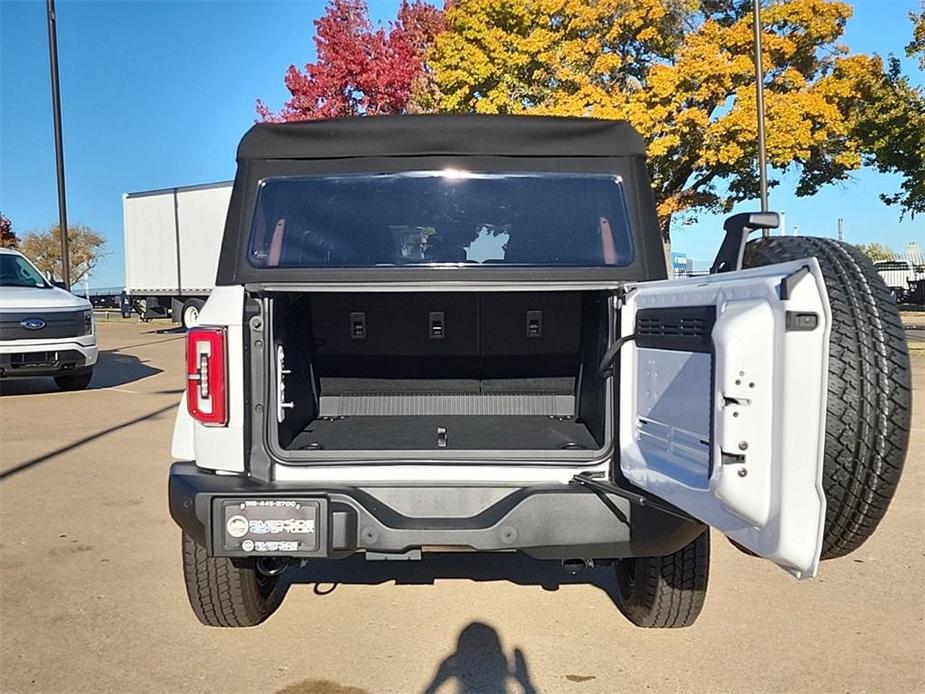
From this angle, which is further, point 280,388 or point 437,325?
point 437,325

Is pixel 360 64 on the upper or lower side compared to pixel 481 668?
upper

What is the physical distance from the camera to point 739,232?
3.15 meters

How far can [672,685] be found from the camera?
3.06 meters

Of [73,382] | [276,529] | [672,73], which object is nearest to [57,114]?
[73,382]

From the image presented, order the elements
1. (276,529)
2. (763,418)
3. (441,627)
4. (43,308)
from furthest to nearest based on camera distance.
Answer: (43,308) < (441,627) < (276,529) < (763,418)

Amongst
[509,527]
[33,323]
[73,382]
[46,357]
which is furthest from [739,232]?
[73,382]

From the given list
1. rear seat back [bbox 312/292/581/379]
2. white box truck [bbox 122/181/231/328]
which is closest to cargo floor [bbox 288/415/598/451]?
rear seat back [bbox 312/292/581/379]

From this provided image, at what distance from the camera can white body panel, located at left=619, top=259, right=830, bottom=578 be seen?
79.9 inches

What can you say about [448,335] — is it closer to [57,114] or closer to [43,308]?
[43,308]

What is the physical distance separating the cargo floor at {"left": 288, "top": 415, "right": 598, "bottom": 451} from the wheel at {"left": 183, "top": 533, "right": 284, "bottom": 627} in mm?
533

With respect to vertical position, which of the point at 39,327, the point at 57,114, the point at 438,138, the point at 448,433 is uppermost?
the point at 57,114

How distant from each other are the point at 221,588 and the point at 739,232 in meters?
2.48

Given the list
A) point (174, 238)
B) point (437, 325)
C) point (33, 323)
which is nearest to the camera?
point (437, 325)

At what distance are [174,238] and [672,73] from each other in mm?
14611
